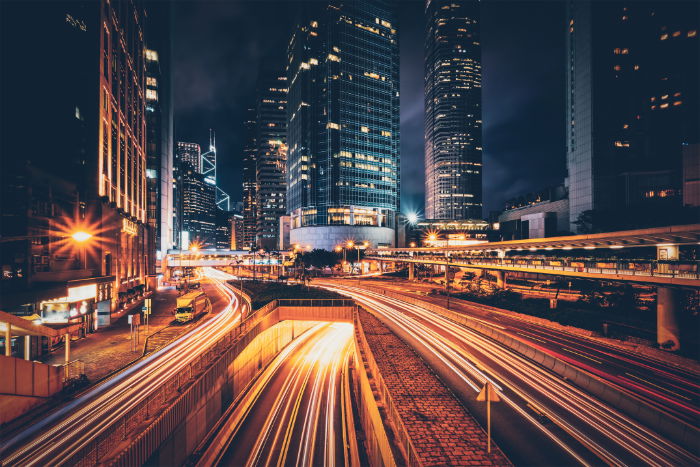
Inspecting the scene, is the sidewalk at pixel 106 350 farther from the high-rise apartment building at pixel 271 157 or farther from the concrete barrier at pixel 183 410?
the high-rise apartment building at pixel 271 157

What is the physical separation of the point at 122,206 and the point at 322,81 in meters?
98.6

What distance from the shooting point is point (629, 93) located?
88812 millimetres

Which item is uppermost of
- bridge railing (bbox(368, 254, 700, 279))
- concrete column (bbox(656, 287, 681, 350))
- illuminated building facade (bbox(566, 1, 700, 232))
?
illuminated building facade (bbox(566, 1, 700, 232))

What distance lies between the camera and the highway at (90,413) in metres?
11.6

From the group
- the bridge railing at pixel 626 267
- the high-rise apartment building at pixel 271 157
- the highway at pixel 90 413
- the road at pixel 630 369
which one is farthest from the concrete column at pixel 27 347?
the high-rise apartment building at pixel 271 157

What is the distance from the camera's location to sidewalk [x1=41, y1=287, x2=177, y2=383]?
63.5 feet

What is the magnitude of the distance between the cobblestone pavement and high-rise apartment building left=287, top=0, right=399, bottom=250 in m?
92.9

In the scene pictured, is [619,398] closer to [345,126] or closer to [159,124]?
[159,124]

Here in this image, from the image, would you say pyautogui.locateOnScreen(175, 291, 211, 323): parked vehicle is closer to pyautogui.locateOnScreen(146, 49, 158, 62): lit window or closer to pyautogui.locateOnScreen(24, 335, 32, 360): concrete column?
pyautogui.locateOnScreen(24, 335, 32, 360): concrete column

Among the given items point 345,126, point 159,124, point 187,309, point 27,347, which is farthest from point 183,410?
point 345,126

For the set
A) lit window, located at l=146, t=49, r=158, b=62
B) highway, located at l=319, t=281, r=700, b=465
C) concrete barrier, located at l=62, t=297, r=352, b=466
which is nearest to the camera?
concrete barrier, located at l=62, t=297, r=352, b=466

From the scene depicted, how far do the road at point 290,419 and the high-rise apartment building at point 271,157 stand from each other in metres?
Result: 157

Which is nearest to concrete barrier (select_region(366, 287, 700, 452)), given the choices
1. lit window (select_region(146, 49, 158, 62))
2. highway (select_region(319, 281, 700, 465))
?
highway (select_region(319, 281, 700, 465))

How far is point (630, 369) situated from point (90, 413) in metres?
31.8
